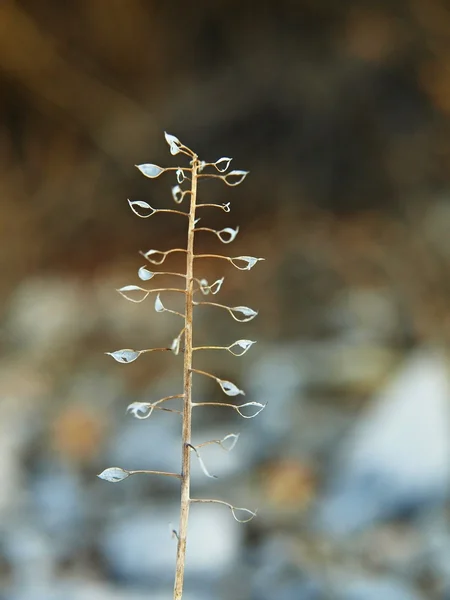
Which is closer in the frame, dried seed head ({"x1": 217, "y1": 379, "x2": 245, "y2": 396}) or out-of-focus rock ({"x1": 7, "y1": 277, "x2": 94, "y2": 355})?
dried seed head ({"x1": 217, "y1": 379, "x2": 245, "y2": 396})

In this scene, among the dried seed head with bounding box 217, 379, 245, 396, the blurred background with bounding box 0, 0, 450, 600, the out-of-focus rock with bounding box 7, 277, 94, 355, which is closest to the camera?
the dried seed head with bounding box 217, 379, 245, 396

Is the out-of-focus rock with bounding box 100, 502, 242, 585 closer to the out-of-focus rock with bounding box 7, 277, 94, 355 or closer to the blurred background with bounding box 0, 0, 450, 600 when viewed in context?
the blurred background with bounding box 0, 0, 450, 600

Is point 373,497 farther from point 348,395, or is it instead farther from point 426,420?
point 348,395

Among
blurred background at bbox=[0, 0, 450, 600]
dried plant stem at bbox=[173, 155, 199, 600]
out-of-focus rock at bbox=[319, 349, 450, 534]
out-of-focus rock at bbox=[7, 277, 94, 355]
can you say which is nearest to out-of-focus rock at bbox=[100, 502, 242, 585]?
blurred background at bbox=[0, 0, 450, 600]

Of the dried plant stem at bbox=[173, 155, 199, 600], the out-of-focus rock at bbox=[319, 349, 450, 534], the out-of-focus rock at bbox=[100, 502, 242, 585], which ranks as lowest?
the dried plant stem at bbox=[173, 155, 199, 600]

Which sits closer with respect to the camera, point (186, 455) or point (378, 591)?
point (186, 455)

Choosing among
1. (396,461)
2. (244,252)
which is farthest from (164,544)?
(244,252)

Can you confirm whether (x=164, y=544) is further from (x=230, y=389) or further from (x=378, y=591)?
(x=230, y=389)
